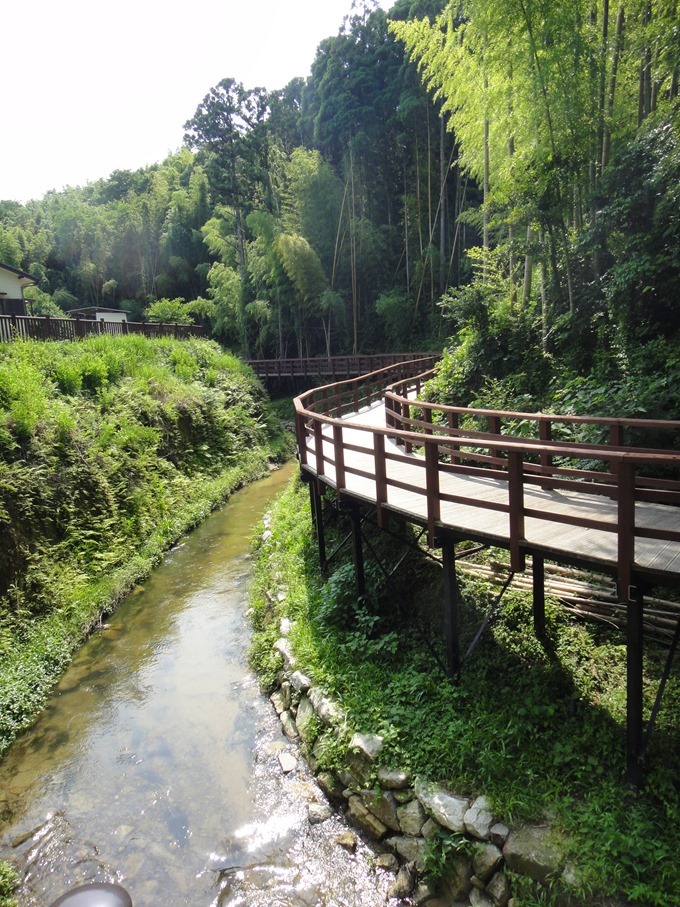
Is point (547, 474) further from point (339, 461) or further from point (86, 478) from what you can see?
point (86, 478)

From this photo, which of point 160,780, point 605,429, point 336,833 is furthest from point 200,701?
point 605,429

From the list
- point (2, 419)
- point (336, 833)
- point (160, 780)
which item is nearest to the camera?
point (336, 833)

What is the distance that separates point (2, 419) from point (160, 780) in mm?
6777

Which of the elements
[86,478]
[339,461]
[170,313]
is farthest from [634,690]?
[170,313]

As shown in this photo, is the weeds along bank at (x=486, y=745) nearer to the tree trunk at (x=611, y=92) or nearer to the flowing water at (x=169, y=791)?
the flowing water at (x=169, y=791)

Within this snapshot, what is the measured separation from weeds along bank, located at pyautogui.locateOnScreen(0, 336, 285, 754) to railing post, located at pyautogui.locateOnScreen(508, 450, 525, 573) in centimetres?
535

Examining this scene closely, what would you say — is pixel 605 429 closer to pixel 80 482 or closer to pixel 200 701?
pixel 200 701

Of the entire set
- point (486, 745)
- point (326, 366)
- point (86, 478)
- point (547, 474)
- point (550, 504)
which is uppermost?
point (326, 366)

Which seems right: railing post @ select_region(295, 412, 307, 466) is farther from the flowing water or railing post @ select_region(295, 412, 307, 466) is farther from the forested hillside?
the forested hillside

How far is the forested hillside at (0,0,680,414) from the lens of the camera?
7738 mm

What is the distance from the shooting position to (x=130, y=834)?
4.36m

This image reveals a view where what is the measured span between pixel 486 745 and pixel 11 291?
2391 centimetres

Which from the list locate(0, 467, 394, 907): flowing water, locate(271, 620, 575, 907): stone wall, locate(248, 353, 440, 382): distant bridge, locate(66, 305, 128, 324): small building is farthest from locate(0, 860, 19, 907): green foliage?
locate(66, 305, 128, 324): small building

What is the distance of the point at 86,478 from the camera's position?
972 centimetres
